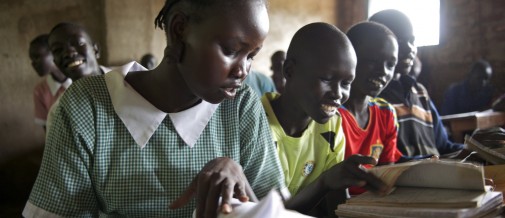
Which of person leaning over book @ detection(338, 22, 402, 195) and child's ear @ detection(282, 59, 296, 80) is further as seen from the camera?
person leaning over book @ detection(338, 22, 402, 195)

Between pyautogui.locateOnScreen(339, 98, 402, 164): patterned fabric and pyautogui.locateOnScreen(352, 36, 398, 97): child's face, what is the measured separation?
11 centimetres

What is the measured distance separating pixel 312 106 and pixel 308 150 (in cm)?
15

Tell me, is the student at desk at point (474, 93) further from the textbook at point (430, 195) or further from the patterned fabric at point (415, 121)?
the textbook at point (430, 195)

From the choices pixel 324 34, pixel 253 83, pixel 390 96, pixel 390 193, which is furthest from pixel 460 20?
pixel 390 193

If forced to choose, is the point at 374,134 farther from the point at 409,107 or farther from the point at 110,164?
the point at 110,164

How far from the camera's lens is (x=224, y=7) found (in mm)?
935

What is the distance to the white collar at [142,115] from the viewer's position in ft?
3.42

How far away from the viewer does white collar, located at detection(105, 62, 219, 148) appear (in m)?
1.04

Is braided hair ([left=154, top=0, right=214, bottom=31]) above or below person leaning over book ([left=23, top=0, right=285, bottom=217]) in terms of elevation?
above

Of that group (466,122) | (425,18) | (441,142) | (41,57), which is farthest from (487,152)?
(425,18)

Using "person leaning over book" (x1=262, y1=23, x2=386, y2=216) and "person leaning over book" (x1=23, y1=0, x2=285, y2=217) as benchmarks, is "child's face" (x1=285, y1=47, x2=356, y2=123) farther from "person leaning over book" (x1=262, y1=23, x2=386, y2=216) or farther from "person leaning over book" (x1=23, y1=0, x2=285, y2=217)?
"person leaning over book" (x1=23, y1=0, x2=285, y2=217)

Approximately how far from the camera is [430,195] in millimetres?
898

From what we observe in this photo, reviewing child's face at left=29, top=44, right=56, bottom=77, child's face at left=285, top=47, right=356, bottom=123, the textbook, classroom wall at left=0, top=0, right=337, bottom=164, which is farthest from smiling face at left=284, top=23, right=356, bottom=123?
classroom wall at left=0, top=0, right=337, bottom=164

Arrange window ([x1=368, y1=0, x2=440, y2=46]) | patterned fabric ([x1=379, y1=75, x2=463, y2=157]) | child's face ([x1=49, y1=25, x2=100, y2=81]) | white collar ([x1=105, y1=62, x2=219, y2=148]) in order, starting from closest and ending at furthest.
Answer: white collar ([x1=105, y1=62, x2=219, y2=148])
patterned fabric ([x1=379, y1=75, x2=463, y2=157])
child's face ([x1=49, y1=25, x2=100, y2=81])
window ([x1=368, y1=0, x2=440, y2=46])
